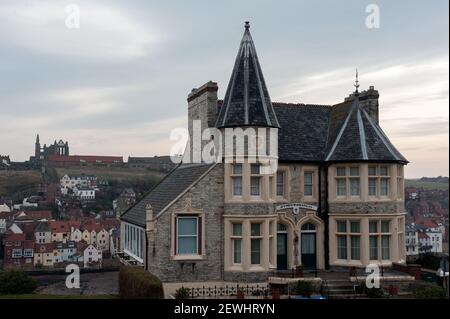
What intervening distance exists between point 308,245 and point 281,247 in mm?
1595

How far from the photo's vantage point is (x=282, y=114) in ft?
97.8

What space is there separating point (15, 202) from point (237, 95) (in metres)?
113

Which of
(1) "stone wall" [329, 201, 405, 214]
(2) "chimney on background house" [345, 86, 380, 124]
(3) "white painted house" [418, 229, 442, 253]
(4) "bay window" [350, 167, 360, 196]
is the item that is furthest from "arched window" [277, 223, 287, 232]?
(3) "white painted house" [418, 229, 442, 253]

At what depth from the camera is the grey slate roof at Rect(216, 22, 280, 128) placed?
25.5 metres

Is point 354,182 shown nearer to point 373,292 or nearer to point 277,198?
point 277,198

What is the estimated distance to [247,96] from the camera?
25.8 metres

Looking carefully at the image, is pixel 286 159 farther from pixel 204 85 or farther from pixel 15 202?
pixel 15 202

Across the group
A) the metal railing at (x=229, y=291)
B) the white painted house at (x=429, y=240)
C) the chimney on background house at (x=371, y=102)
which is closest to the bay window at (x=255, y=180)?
the metal railing at (x=229, y=291)

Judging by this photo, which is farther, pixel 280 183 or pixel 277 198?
pixel 280 183

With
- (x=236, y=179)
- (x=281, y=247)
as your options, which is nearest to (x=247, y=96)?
(x=236, y=179)

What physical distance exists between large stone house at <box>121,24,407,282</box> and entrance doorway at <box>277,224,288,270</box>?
0.05 m
